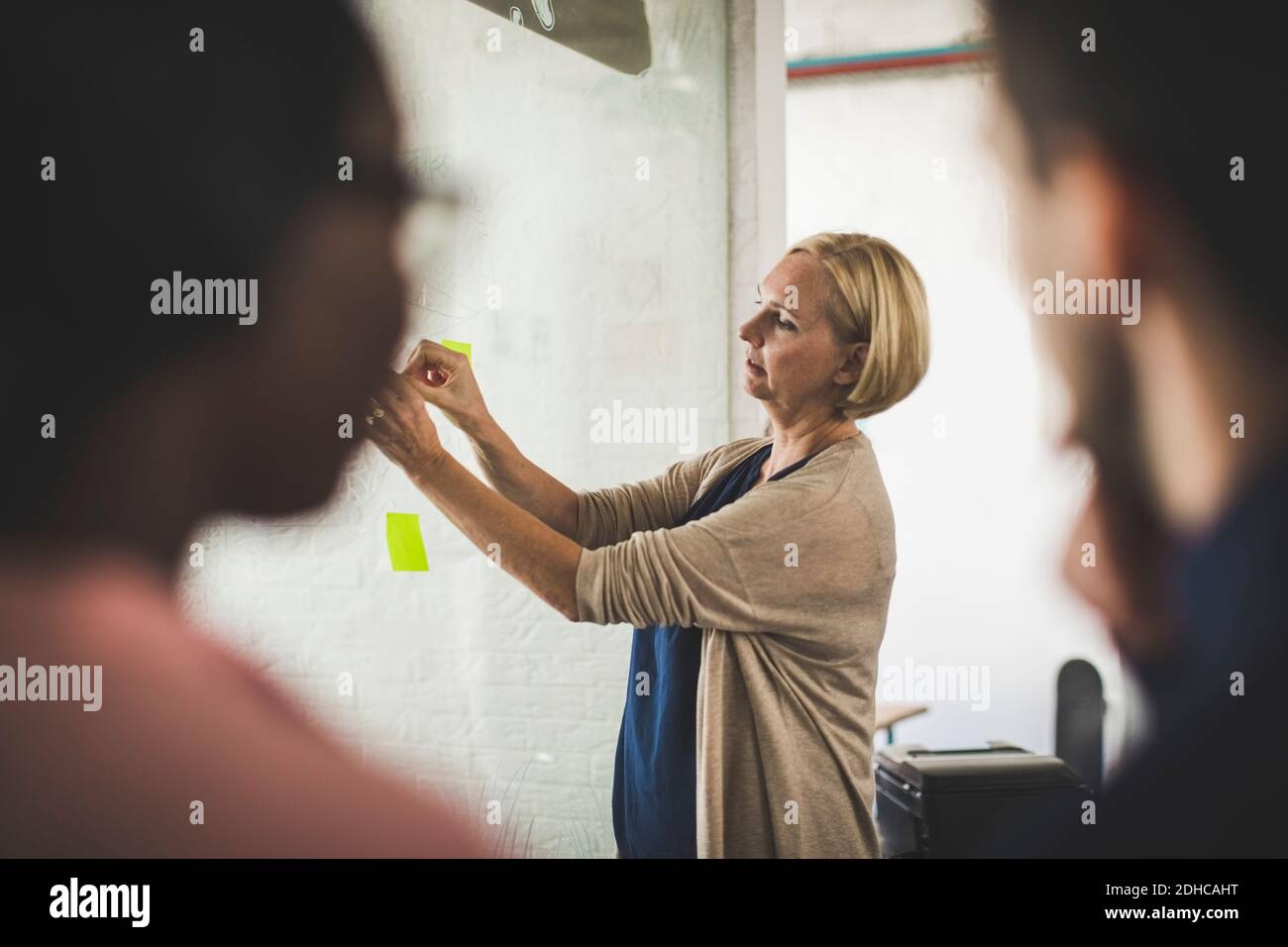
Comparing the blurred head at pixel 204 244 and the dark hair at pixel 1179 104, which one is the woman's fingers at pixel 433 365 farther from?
the dark hair at pixel 1179 104

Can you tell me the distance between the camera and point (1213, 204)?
1769 mm

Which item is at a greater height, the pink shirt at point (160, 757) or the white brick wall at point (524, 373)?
the white brick wall at point (524, 373)

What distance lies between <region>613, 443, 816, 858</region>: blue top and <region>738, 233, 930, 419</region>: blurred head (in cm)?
12

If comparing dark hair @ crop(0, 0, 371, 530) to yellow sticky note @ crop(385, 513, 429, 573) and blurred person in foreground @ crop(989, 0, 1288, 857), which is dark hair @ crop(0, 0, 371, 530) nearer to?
yellow sticky note @ crop(385, 513, 429, 573)

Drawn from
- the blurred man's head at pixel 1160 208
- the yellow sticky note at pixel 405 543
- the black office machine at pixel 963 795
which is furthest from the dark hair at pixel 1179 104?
the yellow sticky note at pixel 405 543

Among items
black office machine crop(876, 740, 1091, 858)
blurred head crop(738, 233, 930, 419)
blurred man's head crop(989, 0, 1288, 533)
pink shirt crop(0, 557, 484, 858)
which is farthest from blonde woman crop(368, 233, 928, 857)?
pink shirt crop(0, 557, 484, 858)

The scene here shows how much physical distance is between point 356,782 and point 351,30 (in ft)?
4.84

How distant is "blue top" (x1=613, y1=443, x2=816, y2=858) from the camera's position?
161cm

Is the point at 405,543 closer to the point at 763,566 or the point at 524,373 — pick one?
the point at 524,373

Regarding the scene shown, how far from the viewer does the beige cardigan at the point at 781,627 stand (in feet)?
4.92

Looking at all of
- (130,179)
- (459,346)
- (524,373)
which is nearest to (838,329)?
(524,373)

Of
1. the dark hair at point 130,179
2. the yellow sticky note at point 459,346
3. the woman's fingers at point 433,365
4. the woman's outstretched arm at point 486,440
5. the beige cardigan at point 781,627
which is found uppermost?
the dark hair at point 130,179

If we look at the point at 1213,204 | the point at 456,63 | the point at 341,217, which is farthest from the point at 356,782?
the point at 1213,204

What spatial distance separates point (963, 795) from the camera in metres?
1.65
